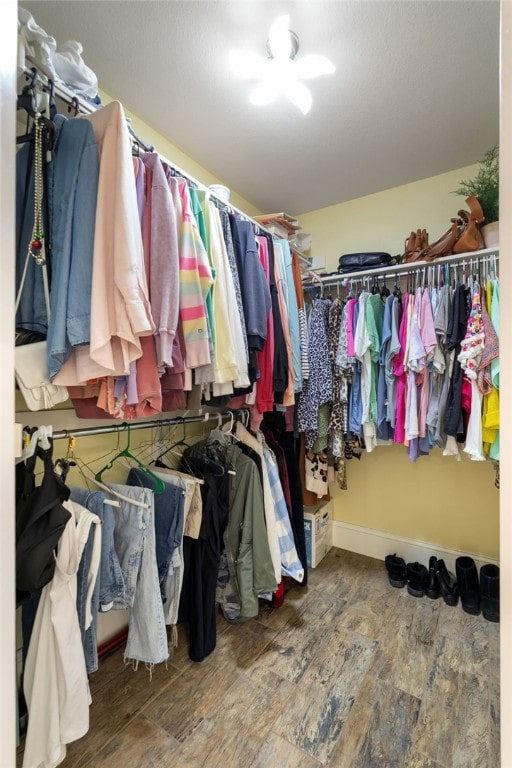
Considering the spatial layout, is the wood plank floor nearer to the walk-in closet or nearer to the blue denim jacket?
the walk-in closet

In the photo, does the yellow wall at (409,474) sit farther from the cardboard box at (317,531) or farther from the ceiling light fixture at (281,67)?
the ceiling light fixture at (281,67)

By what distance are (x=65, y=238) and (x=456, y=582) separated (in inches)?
103

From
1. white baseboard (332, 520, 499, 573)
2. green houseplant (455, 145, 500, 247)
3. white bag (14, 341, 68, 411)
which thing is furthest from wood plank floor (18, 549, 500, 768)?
green houseplant (455, 145, 500, 247)

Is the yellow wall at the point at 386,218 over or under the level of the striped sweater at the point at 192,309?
over

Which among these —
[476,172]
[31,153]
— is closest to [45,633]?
[31,153]

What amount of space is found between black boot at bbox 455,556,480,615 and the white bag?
2.31m

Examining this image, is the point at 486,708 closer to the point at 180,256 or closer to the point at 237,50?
the point at 180,256

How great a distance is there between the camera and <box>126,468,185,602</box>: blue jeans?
1.29 metres

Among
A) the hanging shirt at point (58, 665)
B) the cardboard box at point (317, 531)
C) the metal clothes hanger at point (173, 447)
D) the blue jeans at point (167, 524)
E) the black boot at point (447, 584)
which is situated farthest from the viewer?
the cardboard box at point (317, 531)

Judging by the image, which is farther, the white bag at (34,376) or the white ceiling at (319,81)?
the white ceiling at (319,81)

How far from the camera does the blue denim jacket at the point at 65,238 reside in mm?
831

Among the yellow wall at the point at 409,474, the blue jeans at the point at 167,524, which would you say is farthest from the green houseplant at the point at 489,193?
the blue jeans at the point at 167,524

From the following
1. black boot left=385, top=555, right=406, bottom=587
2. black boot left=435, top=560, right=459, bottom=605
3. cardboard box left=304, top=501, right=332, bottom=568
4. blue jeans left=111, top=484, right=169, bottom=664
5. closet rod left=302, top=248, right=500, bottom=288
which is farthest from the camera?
cardboard box left=304, top=501, right=332, bottom=568

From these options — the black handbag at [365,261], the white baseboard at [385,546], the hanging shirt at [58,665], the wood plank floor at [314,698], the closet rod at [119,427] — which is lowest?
the wood plank floor at [314,698]
